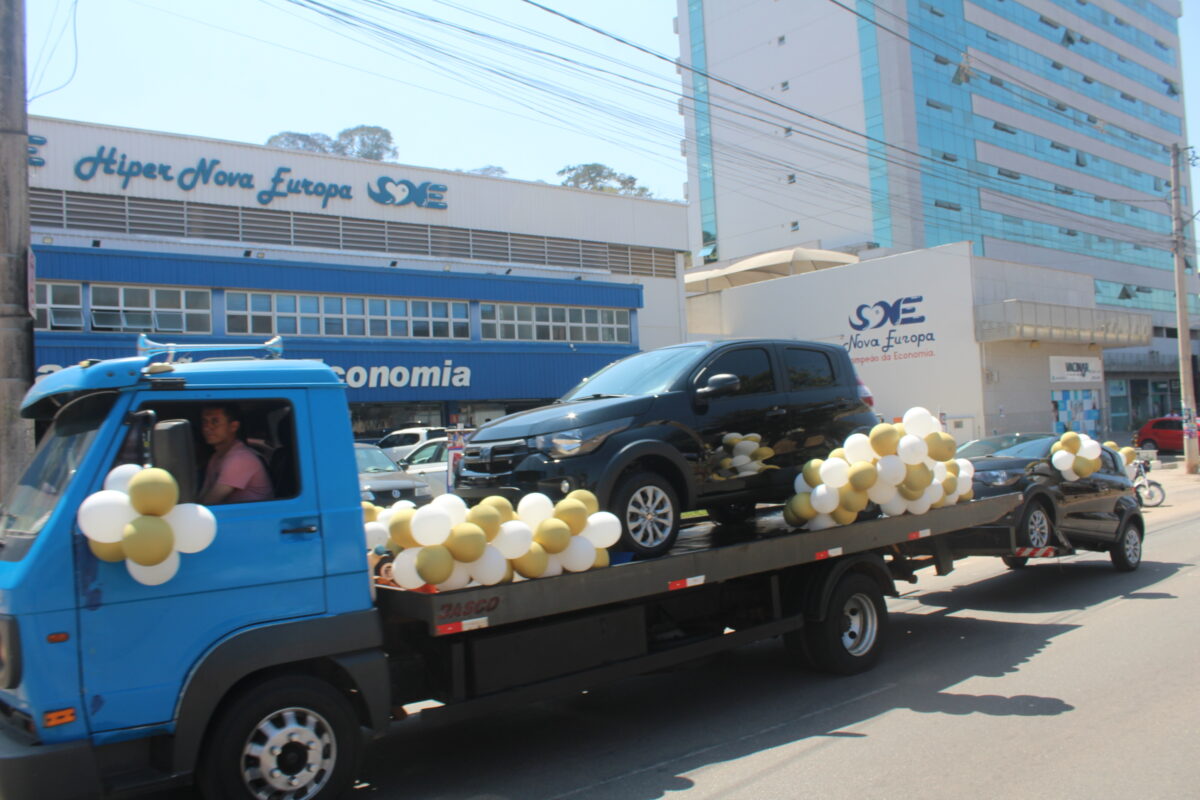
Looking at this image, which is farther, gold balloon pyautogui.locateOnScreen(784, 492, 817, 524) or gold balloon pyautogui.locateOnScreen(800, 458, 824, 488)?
gold balloon pyautogui.locateOnScreen(800, 458, 824, 488)

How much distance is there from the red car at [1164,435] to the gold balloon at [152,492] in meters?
37.5

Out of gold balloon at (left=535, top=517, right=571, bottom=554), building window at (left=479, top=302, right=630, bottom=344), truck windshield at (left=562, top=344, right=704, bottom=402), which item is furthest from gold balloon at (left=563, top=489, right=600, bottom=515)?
building window at (left=479, top=302, right=630, bottom=344)

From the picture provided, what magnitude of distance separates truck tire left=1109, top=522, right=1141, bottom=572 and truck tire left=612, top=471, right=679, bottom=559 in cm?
699


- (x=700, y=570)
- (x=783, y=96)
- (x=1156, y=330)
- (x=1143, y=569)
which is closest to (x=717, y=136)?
(x=783, y=96)

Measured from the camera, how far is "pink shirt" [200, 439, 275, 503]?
14.2 feet

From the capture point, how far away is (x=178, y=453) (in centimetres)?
394

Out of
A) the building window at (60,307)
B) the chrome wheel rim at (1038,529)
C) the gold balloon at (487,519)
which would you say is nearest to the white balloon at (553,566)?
the gold balloon at (487,519)

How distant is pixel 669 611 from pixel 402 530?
2008 mm

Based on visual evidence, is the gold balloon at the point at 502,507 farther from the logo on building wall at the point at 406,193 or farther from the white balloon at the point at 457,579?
the logo on building wall at the point at 406,193

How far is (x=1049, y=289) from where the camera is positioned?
4003cm

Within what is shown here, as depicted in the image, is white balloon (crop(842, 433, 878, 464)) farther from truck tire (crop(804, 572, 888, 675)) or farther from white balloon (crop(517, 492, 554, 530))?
white balloon (crop(517, 492, 554, 530))

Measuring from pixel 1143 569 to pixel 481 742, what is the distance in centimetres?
895

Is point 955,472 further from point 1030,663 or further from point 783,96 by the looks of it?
point 783,96

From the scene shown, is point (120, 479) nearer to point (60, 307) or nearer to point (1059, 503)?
point (1059, 503)
